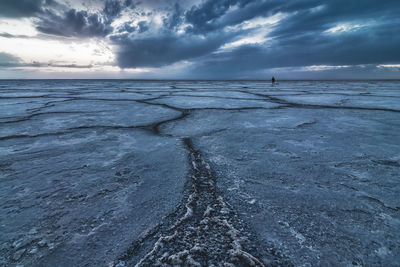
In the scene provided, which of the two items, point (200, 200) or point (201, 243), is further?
point (200, 200)

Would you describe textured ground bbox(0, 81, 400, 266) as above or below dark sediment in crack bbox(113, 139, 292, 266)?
below

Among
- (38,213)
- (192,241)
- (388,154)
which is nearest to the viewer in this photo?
(192,241)

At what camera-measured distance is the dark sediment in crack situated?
0.48m

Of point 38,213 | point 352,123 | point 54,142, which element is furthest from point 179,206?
point 352,123

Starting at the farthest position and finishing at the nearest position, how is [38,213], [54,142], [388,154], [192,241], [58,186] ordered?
[54,142] → [388,154] → [58,186] → [38,213] → [192,241]

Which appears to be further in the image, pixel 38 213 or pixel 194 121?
pixel 194 121

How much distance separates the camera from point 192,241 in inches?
21.2

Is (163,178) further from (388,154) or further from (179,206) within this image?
(388,154)

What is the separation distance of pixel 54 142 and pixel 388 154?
208 cm

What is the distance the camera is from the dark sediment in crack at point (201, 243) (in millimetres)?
482

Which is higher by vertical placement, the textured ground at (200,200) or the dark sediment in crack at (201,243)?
the dark sediment in crack at (201,243)

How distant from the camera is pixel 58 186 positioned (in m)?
0.82

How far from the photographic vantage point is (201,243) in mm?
532

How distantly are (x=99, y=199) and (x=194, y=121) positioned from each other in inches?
52.7
